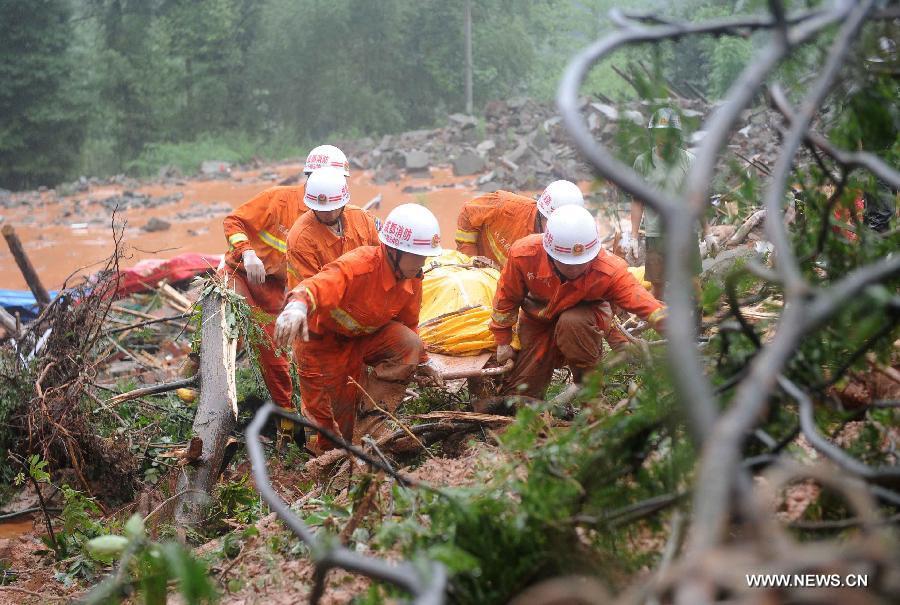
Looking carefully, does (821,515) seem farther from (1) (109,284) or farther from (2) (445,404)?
(1) (109,284)

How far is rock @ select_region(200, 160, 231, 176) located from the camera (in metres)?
27.8

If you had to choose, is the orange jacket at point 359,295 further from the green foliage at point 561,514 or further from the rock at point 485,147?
the rock at point 485,147

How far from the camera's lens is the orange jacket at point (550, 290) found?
A: 5.01 metres

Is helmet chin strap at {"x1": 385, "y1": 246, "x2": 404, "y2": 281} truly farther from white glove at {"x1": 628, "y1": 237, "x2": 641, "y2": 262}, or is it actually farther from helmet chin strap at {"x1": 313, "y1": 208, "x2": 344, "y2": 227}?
white glove at {"x1": 628, "y1": 237, "x2": 641, "y2": 262}

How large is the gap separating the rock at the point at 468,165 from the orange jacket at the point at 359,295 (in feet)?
59.8

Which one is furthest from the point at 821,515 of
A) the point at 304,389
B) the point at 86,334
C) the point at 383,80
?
the point at 383,80

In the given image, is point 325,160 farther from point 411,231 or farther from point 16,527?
point 16,527

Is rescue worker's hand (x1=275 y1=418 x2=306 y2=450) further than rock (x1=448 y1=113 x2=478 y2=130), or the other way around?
rock (x1=448 y1=113 x2=478 y2=130)

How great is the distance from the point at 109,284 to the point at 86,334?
1.22 feet

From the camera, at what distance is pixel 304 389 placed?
5660 mm

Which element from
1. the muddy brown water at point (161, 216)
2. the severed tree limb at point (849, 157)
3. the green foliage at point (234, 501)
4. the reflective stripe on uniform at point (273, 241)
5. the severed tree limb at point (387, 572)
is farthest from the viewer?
the muddy brown water at point (161, 216)

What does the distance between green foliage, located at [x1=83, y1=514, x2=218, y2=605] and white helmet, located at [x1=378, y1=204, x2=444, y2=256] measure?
2.35m

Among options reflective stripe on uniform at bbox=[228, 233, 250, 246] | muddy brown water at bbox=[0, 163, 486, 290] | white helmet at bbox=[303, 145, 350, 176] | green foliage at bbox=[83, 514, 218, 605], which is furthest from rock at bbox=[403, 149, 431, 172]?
green foliage at bbox=[83, 514, 218, 605]

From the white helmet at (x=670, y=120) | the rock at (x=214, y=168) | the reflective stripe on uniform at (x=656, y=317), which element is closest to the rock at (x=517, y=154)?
the rock at (x=214, y=168)
